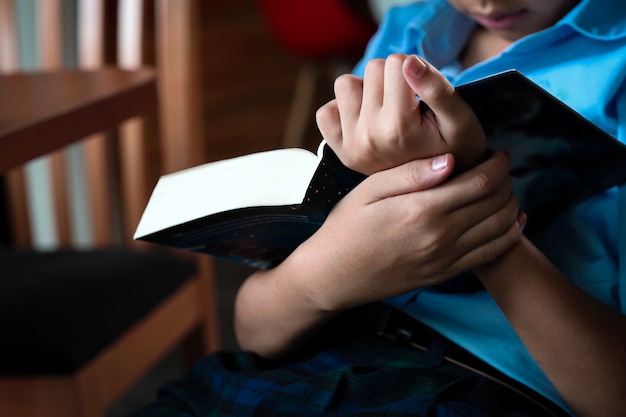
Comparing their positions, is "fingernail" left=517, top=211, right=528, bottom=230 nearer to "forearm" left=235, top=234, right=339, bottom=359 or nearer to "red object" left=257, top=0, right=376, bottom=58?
"forearm" left=235, top=234, right=339, bottom=359

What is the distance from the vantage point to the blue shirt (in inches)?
27.6

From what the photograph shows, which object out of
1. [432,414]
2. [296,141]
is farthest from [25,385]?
[296,141]

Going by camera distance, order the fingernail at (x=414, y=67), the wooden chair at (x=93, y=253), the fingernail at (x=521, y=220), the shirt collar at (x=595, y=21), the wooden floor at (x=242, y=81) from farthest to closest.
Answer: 1. the wooden floor at (x=242, y=81)
2. the wooden chair at (x=93, y=253)
3. the shirt collar at (x=595, y=21)
4. the fingernail at (x=521, y=220)
5. the fingernail at (x=414, y=67)

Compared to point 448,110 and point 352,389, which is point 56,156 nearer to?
point 352,389

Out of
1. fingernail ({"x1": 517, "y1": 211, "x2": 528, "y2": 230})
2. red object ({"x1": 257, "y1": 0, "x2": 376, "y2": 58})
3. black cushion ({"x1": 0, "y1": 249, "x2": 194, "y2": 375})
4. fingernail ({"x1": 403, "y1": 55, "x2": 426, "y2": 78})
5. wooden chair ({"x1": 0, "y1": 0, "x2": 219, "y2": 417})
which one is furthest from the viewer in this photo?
red object ({"x1": 257, "y1": 0, "x2": 376, "y2": 58})

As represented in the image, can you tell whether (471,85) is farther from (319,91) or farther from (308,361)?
(319,91)

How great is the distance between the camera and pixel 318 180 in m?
0.60

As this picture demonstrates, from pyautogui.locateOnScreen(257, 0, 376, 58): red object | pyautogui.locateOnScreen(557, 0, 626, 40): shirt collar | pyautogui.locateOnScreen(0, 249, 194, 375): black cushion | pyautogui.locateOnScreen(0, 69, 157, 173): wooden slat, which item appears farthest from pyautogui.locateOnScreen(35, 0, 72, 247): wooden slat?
pyautogui.locateOnScreen(257, 0, 376, 58): red object

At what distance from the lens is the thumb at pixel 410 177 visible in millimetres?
561

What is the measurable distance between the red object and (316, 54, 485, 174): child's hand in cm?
223

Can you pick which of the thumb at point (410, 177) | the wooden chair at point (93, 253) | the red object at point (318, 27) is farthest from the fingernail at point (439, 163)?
the red object at point (318, 27)

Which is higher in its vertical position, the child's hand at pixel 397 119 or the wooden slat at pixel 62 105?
the child's hand at pixel 397 119

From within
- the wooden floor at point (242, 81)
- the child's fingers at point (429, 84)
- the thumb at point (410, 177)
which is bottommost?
the wooden floor at point (242, 81)

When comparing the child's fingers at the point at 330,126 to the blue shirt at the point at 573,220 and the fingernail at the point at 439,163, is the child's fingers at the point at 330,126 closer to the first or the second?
Result: the fingernail at the point at 439,163
